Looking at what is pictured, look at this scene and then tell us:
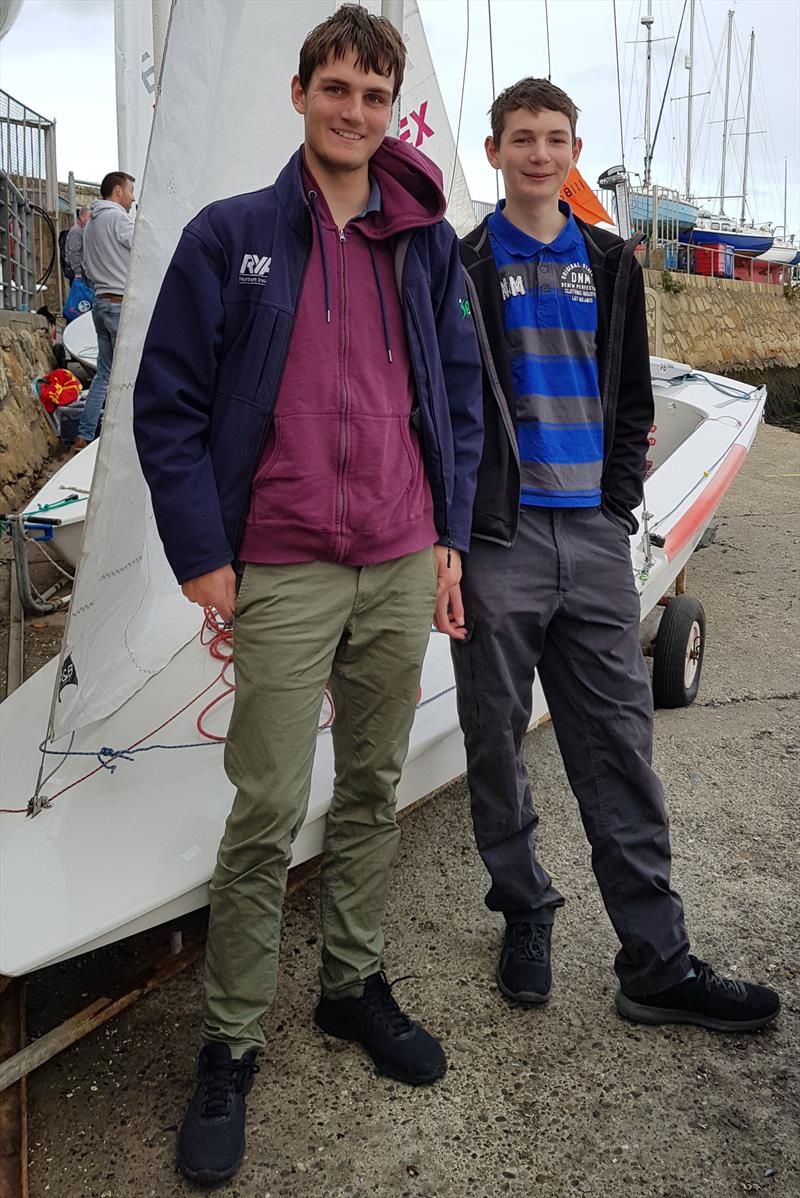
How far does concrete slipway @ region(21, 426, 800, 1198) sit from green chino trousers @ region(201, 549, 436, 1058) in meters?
0.25

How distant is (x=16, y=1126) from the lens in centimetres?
187

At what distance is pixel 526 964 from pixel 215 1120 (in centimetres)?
80

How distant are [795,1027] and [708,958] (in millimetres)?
277

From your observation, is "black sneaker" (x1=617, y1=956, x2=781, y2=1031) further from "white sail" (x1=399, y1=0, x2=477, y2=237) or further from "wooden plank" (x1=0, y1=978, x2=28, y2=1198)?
"white sail" (x1=399, y1=0, x2=477, y2=237)

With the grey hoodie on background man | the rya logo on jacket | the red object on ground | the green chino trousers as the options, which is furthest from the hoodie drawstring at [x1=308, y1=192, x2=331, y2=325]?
the red object on ground

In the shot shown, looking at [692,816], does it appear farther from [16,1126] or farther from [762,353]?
[762,353]

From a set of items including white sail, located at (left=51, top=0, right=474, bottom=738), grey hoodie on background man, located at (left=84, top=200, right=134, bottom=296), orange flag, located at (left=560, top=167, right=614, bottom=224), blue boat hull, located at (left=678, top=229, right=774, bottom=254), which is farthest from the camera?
blue boat hull, located at (left=678, top=229, right=774, bottom=254)

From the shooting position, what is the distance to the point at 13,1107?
1910 mm

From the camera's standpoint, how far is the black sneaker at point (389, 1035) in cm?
203

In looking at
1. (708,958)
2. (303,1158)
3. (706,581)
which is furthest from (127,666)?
(706,581)

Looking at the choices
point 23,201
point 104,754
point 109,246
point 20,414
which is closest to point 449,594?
point 104,754

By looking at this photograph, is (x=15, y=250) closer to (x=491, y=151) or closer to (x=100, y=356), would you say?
(x=100, y=356)

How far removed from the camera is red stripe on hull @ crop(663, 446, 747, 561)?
13.0 ft

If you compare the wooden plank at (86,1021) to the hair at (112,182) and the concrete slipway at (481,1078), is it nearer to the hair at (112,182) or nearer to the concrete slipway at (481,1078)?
the concrete slipway at (481,1078)
